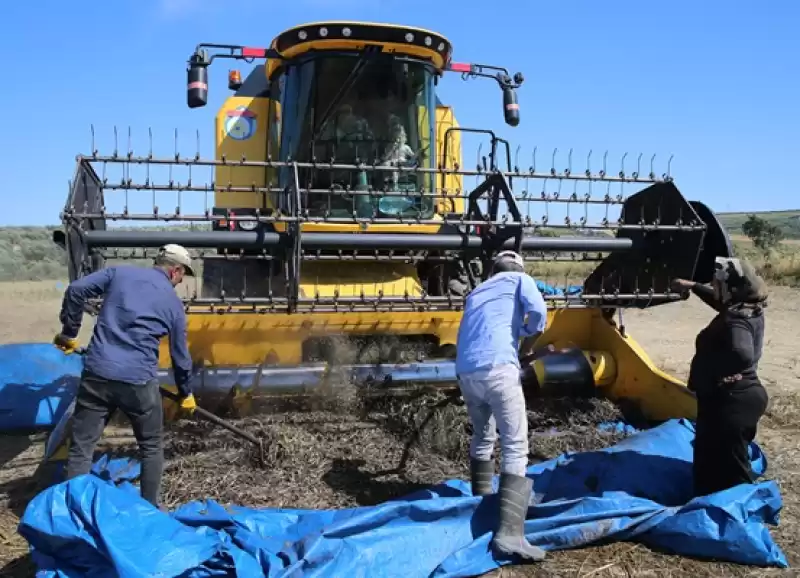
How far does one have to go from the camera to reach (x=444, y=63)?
6219 millimetres

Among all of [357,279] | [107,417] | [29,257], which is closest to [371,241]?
[357,279]

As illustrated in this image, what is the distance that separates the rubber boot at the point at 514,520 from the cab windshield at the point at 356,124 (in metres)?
2.73

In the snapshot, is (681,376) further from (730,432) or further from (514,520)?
(514,520)

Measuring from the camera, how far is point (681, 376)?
842 cm

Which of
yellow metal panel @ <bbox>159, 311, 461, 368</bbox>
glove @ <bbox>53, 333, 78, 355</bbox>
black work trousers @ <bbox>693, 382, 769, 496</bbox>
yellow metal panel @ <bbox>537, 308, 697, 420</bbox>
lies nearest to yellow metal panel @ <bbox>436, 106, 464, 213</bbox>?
yellow metal panel @ <bbox>537, 308, 697, 420</bbox>

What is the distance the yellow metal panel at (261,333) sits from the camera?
5277 mm

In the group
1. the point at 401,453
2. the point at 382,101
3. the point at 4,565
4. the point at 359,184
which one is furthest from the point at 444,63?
the point at 4,565

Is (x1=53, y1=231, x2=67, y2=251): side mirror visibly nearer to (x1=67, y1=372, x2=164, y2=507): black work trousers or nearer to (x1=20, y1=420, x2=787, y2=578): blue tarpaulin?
(x1=67, y1=372, x2=164, y2=507): black work trousers

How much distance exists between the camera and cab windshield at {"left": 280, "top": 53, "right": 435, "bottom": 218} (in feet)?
19.0

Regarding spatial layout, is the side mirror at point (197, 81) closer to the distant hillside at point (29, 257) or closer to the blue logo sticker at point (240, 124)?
the blue logo sticker at point (240, 124)

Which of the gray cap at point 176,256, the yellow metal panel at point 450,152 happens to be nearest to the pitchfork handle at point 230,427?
the gray cap at point 176,256

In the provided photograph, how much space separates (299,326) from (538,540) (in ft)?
8.16

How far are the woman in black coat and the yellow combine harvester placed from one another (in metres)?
1.21

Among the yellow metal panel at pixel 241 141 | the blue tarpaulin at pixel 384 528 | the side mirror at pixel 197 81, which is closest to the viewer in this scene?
the blue tarpaulin at pixel 384 528
